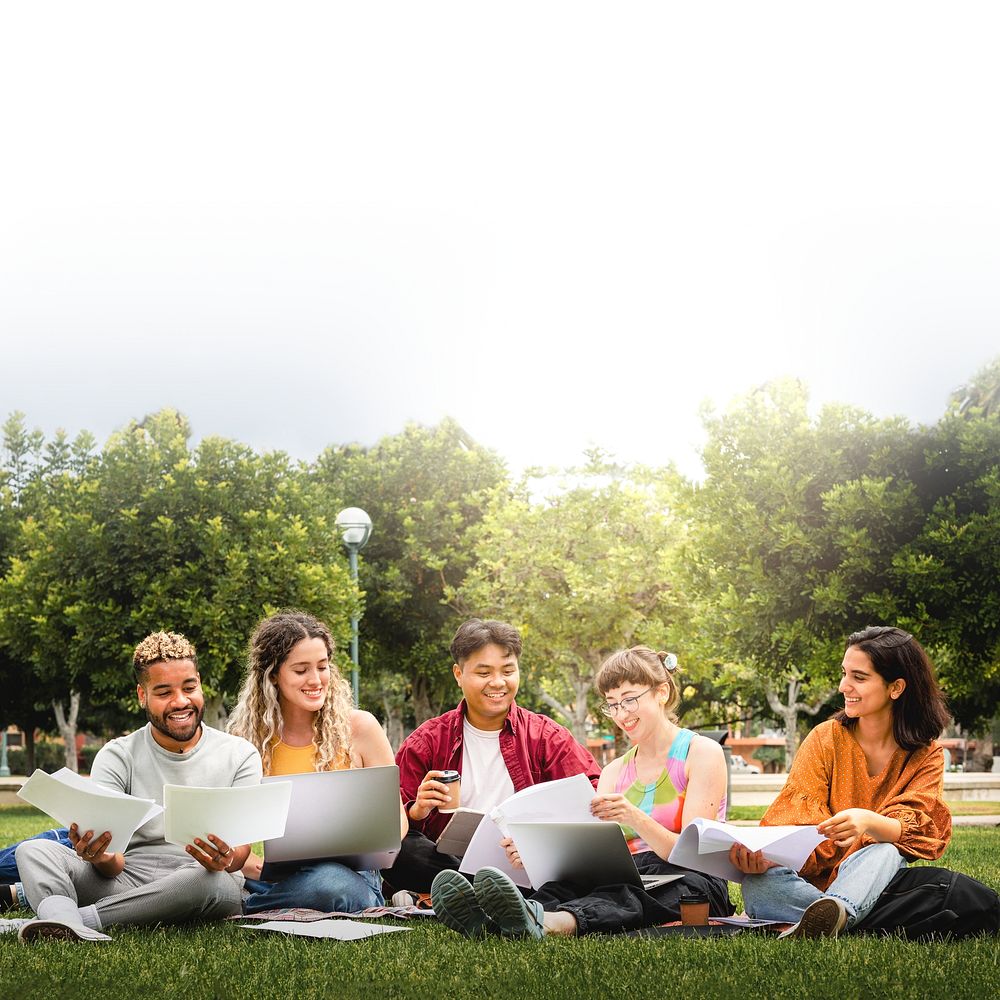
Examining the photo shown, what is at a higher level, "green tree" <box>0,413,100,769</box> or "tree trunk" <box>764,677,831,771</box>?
"green tree" <box>0,413,100,769</box>

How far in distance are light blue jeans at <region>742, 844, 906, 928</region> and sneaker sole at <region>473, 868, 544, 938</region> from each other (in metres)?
1.00

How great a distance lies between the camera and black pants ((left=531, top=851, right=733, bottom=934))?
4988 millimetres

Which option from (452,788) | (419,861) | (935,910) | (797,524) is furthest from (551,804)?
(797,524)

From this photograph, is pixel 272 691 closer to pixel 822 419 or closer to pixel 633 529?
pixel 822 419

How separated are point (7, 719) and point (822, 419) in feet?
62.9

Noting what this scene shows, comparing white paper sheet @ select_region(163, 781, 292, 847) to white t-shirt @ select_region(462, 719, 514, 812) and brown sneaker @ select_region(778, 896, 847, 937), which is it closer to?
white t-shirt @ select_region(462, 719, 514, 812)

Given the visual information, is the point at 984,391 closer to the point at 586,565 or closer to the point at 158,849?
the point at 586,565

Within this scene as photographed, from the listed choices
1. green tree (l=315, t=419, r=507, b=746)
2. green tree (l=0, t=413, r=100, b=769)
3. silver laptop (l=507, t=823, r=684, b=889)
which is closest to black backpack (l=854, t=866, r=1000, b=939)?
silver laptop (l=507, t=823, r=684, b=889)

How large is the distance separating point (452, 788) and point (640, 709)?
1.03 meters

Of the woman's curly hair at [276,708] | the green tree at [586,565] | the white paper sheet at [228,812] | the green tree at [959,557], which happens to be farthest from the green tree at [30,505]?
the white paper sheet at [228,812]

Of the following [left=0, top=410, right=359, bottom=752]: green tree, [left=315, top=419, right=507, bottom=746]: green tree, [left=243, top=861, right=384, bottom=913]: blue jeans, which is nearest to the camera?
[left=243, top=861, right=384, bottom=913]: blue jeans

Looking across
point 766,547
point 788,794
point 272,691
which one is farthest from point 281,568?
point 788,794

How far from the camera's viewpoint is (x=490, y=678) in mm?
6059

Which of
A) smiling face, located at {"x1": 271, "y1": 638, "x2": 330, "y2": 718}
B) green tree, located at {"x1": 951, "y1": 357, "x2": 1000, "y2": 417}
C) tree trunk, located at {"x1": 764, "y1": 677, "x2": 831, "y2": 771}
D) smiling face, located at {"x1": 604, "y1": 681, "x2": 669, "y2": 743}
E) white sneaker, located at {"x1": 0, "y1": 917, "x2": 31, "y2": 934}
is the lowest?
tree trunk, located at {"x1": 764, "y1": 677, "x2": 831, "y2": 771}
